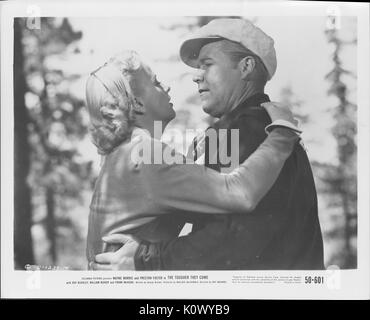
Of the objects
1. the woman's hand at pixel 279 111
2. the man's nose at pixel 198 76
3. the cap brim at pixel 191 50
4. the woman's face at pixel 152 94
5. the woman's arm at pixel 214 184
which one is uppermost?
the cap brim at pixel 191 50

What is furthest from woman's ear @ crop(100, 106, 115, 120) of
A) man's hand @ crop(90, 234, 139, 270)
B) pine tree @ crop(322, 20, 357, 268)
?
pine tree @ crop(322, 20, 357, 268)

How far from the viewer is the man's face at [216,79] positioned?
1518 mm

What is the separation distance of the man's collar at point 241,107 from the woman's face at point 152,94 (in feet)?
0.53

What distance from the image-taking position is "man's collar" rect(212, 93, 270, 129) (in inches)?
60.0

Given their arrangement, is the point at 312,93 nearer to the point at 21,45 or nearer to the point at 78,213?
the point at 78,213

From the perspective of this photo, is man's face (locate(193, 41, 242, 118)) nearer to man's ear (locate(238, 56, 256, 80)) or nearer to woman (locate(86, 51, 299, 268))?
man's ear (locate(238, 56, 256, 80))

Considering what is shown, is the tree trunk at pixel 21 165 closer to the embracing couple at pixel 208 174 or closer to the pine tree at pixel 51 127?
the pine tree at pixel 51 127

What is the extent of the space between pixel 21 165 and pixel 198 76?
67cm

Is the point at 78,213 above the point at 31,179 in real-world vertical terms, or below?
below

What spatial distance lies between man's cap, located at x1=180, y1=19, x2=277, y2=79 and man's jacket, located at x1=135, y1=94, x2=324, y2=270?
0.45ft

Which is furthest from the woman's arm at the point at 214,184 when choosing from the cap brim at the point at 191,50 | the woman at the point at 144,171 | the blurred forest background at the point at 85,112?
the cap brim at the point at 191,50
